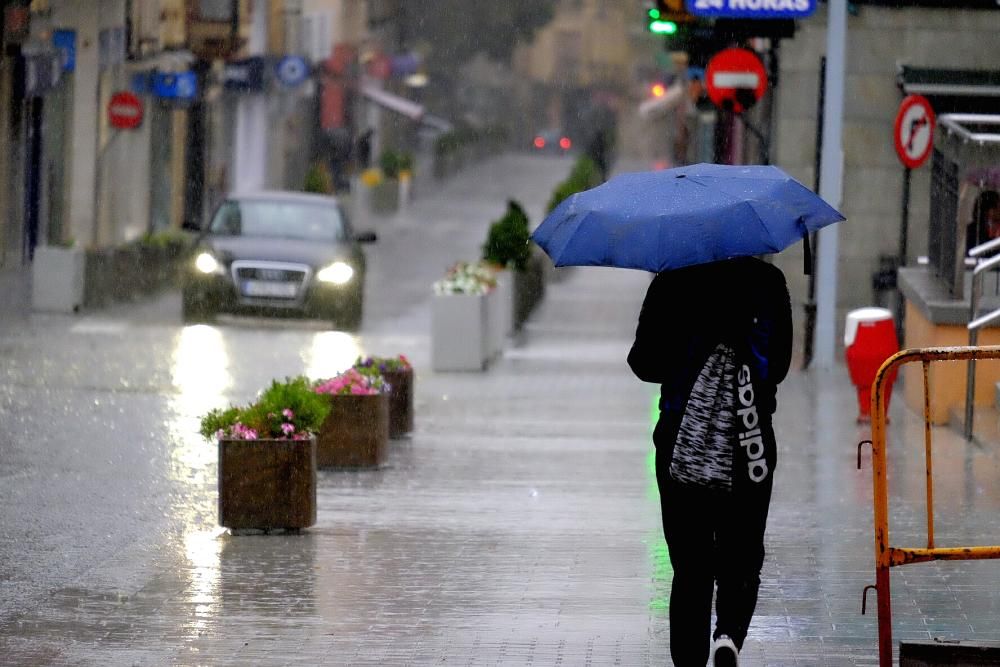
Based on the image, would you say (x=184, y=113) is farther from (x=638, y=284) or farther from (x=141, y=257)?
(x=141, y=257)

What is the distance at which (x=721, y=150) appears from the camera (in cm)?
3722

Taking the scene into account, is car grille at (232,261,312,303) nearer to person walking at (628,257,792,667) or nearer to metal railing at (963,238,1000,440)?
metal railing at (963,238,1000,440)

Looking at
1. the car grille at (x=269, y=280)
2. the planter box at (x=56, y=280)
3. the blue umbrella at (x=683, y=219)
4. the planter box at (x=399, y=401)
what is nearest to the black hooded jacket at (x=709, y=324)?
the blue umbrella at (x=683, y=219)

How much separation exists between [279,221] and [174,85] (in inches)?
595

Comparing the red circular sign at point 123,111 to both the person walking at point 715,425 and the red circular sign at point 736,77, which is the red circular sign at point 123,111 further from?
the person walking at point 715,425

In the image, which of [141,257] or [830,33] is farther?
[141,257]

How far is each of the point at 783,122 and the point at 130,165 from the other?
62.8 feet

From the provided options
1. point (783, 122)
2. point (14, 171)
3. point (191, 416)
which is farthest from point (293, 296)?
point (14, 171)

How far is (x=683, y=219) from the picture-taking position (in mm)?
6695

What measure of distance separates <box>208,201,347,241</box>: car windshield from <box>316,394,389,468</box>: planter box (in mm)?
12106

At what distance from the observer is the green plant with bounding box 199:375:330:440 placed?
10.1 m

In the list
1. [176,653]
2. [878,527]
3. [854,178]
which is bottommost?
[176,653]

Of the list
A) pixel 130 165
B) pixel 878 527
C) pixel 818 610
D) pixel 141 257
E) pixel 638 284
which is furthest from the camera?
pixel 130 165

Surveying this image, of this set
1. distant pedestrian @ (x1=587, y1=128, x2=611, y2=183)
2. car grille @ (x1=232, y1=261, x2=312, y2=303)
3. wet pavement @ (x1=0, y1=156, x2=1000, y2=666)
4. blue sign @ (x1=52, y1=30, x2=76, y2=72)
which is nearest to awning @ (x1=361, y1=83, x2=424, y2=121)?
distant pedestrian @ (x1=587, y1=128, x2=611, y2=183)
